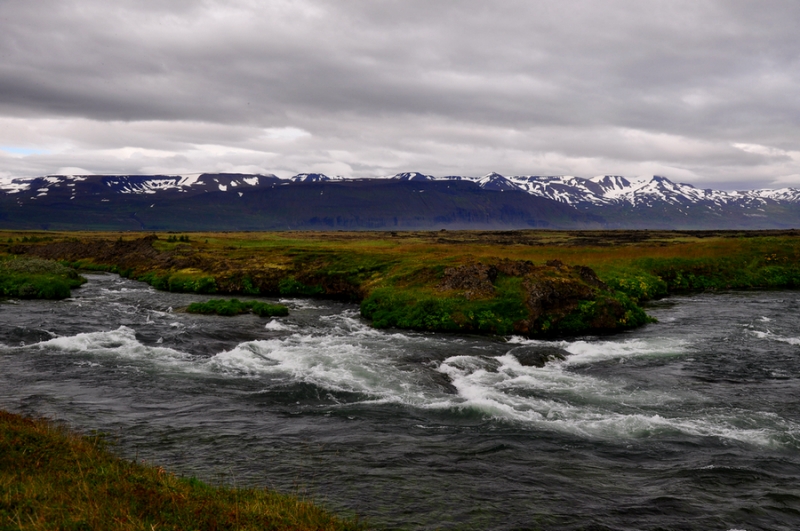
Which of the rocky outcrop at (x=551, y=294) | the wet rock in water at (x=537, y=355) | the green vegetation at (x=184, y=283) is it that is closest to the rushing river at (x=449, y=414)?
the wet rock in water at (x=537, y=355)

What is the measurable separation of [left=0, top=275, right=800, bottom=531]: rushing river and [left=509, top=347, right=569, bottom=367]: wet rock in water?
419 millimetres

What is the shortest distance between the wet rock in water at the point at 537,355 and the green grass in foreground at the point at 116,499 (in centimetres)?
1968

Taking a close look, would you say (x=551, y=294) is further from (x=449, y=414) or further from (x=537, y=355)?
(x=449, y=414)

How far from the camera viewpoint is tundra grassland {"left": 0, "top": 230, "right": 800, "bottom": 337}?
4091cm

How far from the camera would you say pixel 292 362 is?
98.1 feet

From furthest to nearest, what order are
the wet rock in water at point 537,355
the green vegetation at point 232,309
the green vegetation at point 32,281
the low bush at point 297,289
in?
the low bush at point 297,289
the green vegetation at point 32,281
the green vegetation at point 232,309
the wet rock in water at point 537,355

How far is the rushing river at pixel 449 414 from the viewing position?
48.3 feet

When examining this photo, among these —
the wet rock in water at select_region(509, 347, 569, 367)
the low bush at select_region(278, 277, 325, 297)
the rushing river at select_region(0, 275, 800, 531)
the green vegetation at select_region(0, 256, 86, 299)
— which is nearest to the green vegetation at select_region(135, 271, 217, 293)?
the low bush at select_region(278, 277, 325, 297)

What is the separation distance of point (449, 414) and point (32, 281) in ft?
160

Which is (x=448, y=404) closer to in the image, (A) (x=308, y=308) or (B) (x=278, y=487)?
(B) (x=278, y=487)

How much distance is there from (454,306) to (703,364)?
17285 mm

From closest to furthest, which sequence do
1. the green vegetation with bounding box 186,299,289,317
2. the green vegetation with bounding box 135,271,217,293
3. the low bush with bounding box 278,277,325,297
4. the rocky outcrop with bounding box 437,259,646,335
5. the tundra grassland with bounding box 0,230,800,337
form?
the rocky outcrop with bounding box 437,259,646,335 → the tundra grassland with bounding box 0,230,800,337 → the green vegetation with bounding box 186,299,289,317 → the low bush with bounding box 278,277,325,297 → the green vegetation with bounding box 135,271,217,293

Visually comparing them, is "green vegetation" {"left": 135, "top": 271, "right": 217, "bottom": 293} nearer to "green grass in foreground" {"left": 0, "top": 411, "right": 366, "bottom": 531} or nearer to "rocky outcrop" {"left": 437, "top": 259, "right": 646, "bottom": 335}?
"rocky outcrop" {"left": 437, "top": 259, "right": 646, "bottom": 335}

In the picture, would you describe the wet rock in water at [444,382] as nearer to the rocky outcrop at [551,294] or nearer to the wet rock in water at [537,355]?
the wet rock in water at [537,355]
